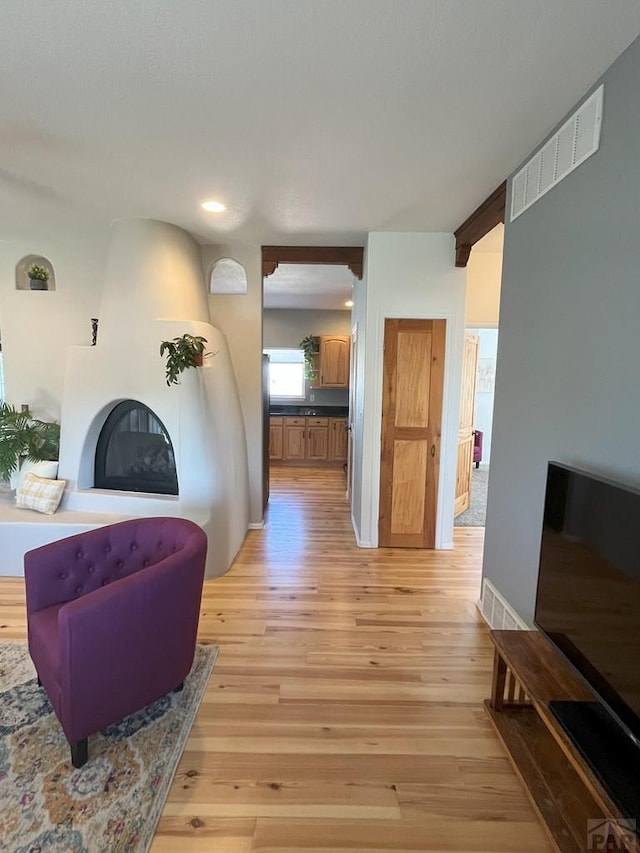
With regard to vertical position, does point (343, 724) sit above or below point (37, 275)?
below

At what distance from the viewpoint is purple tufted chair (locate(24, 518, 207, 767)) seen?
1.57 meters

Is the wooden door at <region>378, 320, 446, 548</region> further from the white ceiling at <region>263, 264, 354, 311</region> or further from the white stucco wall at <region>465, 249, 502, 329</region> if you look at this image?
the white ceiling at <region>263, 264, 354, 311</region>

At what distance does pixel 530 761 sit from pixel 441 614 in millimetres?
1182

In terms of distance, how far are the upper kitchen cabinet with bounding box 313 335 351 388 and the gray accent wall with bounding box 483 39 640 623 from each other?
15.5 feet

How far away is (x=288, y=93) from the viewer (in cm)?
175

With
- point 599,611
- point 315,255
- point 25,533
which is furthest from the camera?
point 315,255

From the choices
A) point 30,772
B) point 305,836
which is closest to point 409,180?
point 305,836

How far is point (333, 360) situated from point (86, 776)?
6.22 meters

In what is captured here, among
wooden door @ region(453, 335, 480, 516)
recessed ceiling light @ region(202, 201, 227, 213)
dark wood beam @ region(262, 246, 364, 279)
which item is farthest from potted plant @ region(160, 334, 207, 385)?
wooden door @ region(453, 335, 480, 516)

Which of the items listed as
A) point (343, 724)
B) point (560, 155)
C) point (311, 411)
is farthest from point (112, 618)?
point (311, 411)

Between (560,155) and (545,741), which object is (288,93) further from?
(545,741)

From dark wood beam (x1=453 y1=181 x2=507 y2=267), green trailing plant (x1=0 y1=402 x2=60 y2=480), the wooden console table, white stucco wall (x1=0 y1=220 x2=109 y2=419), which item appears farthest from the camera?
white stucco wall (x1=0 y1=220 x2=109 y2=419)

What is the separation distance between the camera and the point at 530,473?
216 cm

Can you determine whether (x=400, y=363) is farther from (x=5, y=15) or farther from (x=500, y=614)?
(x=5, y=15)
